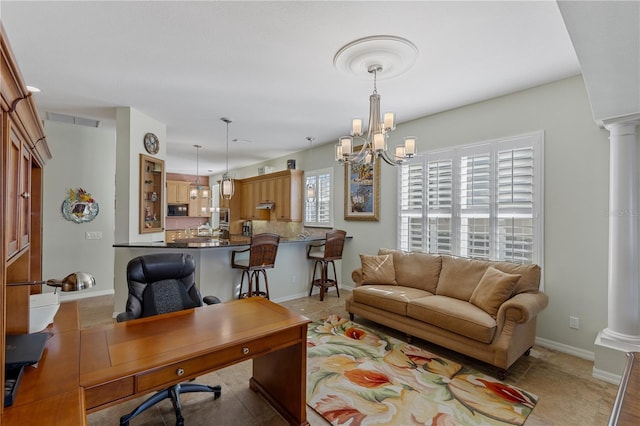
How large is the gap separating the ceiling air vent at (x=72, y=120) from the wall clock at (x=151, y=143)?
3.27 ft

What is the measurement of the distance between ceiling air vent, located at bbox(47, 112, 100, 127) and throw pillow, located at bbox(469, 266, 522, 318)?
5811mm

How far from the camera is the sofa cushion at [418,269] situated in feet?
12.4

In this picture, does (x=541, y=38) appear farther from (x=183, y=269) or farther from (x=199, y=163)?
(x=199, y=163)

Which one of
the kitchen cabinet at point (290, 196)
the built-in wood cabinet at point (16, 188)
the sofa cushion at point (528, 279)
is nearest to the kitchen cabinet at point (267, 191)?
the kitchen cabinet at point (290, 196)

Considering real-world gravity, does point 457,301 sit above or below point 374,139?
below

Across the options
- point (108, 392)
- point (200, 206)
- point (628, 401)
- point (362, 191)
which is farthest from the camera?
point (200, 206)

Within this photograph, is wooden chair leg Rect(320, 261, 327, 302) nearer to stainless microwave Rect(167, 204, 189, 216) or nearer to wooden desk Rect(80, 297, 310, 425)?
wooden desk Rect(80, 297, 310, 425)

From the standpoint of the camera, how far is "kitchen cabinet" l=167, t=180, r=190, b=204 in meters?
9.83

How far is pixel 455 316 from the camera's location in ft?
9.48

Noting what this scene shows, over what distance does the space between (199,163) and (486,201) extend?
7337 millimetres

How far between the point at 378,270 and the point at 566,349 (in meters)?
2.10

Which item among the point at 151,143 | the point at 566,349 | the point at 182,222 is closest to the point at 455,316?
the point at 566,349

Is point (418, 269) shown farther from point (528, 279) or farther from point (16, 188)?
point (16, 188)

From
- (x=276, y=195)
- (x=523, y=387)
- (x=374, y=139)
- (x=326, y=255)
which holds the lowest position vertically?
(x=523, y=387)
